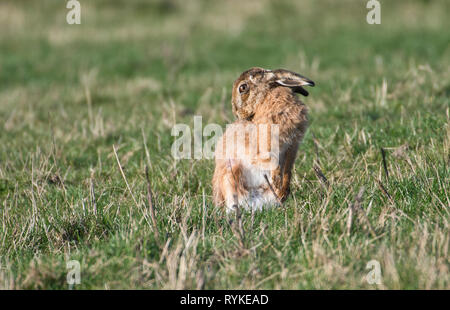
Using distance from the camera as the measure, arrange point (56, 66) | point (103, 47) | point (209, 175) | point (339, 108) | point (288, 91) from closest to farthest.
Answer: point (288, 91)
point (209, 175)
point (339, 108)
point (56, 66)
point (103, 47)

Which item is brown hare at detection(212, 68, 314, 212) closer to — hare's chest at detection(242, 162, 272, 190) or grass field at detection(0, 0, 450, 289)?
hare's chest at detection(242, 162, 272, 190)

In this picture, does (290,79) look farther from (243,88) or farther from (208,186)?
(208,186)

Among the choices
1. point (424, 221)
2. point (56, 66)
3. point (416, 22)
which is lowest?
point (424, 221)

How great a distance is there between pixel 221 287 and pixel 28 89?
994 cm

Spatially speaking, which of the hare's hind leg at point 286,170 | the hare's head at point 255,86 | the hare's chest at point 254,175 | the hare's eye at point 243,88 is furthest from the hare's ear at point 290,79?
the hare's chest at point 254,175

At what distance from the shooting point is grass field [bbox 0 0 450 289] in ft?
11.4

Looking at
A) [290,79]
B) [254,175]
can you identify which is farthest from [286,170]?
[290,79]

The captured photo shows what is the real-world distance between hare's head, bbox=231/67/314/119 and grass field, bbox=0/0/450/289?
0.74 meters

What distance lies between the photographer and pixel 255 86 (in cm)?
452

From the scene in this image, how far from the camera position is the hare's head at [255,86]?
4.47m
